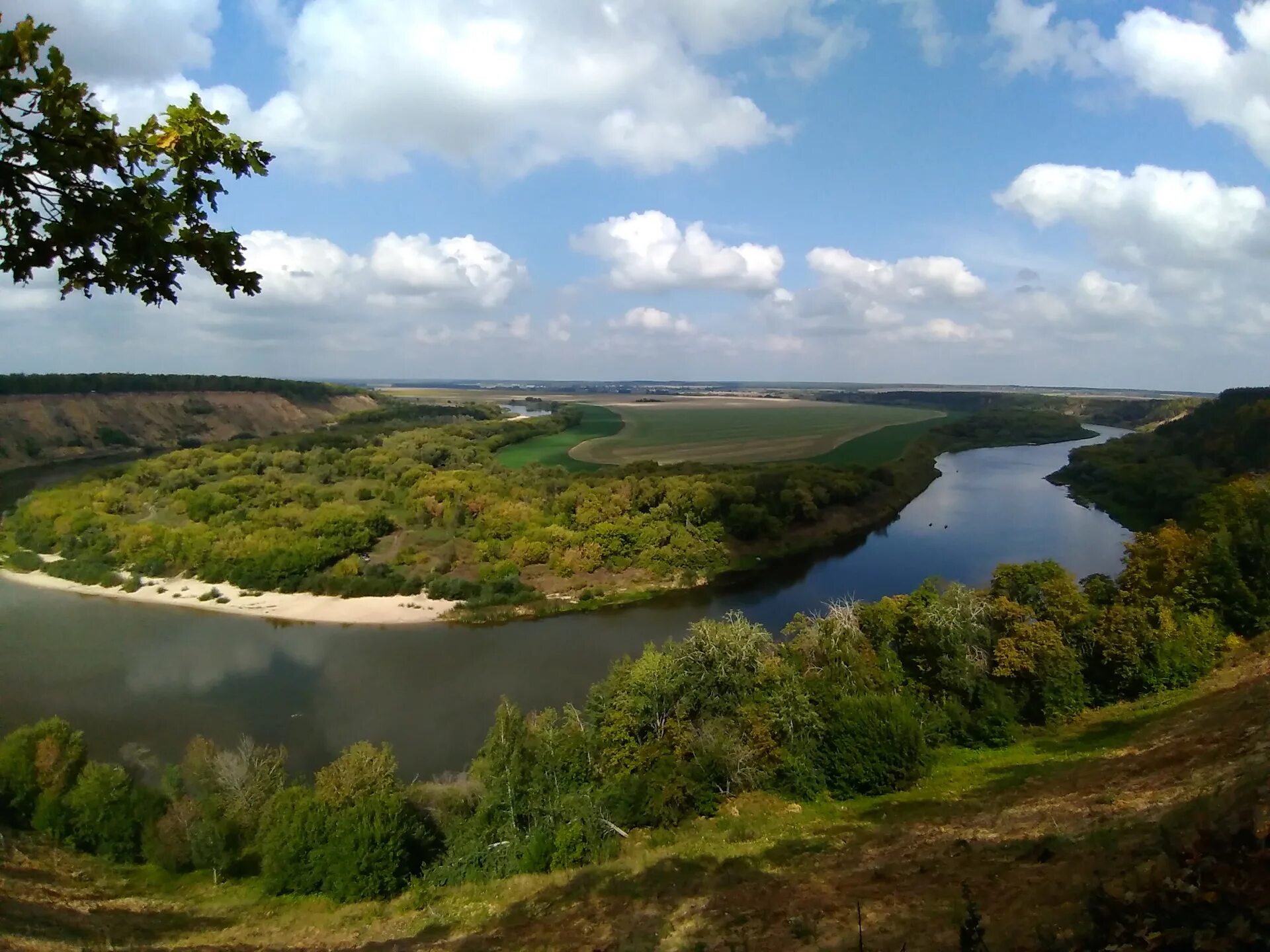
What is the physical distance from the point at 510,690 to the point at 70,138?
22964 millimetres

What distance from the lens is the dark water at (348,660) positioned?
2202cm

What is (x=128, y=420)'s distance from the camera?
86.9 m

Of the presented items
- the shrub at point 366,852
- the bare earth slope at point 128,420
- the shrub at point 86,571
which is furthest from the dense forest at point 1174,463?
the bare earth slope at point 128,420

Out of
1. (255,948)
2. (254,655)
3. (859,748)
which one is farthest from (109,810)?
(859,748)

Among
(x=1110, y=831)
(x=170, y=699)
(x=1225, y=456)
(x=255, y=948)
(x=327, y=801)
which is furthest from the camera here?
(x=1225, y=456)

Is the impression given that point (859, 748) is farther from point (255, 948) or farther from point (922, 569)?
point (922, 569)

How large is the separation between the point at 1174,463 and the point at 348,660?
195ft

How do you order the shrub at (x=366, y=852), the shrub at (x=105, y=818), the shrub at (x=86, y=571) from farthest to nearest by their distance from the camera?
the shrub at (x=86, y=571) < the shrub at (x=105, y=818) < the shrub at (x=366, y=852)

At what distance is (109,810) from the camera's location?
15.7 meters

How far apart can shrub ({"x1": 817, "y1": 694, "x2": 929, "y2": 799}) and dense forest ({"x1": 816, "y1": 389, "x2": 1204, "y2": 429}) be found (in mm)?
113589

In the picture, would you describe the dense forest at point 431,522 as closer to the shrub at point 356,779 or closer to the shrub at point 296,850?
the shrub at point 356,779

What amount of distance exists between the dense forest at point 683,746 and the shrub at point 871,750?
44mm

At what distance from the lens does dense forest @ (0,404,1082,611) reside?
121 feet

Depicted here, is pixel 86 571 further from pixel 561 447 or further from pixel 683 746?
pixel 561 447
